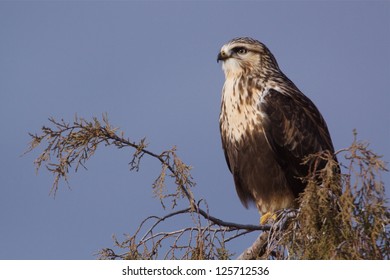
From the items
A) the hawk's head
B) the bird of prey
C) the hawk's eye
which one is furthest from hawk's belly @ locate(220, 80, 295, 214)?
the hawk's eye

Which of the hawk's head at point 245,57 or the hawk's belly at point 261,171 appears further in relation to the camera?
the hawk's head at point 245,57

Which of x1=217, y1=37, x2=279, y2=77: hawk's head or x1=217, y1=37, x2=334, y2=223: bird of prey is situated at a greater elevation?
x1=217, y1=37, x2=279, y2=77: hawk's head

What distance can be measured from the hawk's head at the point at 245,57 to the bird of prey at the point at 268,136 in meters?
0.16

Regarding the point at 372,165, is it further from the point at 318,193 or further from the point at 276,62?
the point at 276,62

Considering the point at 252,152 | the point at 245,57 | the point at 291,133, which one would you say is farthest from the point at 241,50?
the point at 252,152

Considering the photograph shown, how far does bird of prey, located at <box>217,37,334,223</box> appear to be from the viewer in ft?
22.6

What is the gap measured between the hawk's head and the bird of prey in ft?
0.52

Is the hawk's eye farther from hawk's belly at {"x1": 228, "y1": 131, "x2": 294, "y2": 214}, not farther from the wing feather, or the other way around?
hawk's belly at {"x1": 228, "y1": 131, "x2": 294, "y2": 214}

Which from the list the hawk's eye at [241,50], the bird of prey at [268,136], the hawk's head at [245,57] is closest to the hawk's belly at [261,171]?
the bird of prey at [268,136]

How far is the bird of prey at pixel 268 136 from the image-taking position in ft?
22.6

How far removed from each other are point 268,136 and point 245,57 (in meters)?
1.06

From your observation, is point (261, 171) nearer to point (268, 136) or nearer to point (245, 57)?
point (268, 136)

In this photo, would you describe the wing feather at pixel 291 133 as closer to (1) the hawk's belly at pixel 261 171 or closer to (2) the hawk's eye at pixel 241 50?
(1) the hawk's belly at pixel 261 171
